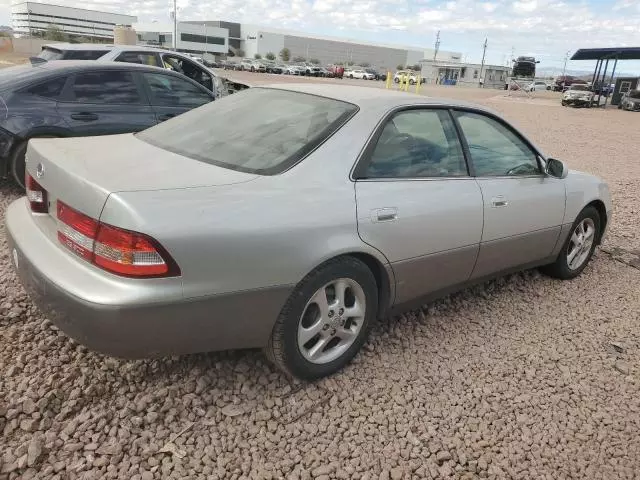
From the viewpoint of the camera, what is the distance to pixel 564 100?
31922 millimetres

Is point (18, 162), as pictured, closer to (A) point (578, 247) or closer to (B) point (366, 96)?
(B) point (366, 96)

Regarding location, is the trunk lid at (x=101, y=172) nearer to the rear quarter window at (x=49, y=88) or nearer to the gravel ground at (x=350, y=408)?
the gravel ground at (x=350, y=408)

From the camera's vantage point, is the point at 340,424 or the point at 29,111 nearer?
the point at 340,424

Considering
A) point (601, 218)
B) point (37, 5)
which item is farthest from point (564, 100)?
point (37, 5)

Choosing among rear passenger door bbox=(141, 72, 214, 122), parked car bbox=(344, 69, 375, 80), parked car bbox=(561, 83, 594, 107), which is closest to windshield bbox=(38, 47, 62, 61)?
rear passenger door bbox=(141, 72, 214, 122)

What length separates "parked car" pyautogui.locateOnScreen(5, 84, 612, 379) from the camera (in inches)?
84.8

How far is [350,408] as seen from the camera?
8.68ft

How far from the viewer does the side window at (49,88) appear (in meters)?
5.41

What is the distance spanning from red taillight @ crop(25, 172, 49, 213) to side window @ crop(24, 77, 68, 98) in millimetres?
3162

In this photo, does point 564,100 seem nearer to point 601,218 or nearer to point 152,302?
point 601,218

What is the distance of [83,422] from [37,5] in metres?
155

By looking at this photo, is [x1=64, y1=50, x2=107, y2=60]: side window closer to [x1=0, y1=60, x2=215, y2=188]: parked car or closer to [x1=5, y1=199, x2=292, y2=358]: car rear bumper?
[x1=0, y1=60, x2=215, y2=188]: parked car

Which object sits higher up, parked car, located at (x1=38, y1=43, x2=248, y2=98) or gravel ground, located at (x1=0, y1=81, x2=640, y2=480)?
parked car, located at (x1=38, y1=43, x2=248, y2=98)

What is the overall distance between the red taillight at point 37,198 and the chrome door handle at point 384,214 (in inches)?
63.8
